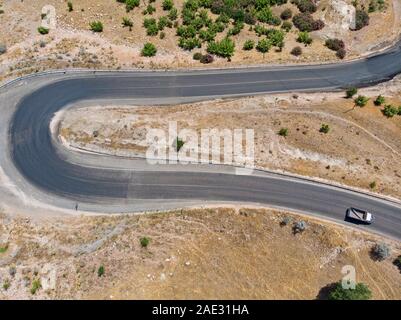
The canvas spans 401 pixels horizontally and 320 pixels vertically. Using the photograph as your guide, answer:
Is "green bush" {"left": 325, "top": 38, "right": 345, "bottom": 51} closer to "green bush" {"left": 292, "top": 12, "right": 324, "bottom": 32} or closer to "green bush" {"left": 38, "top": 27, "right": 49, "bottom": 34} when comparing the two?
"green bush" {"left": 292, "top": 12, "right": 324, "bottom": 32}

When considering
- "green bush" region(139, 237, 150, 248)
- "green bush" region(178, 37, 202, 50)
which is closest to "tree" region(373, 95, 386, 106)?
"green bush" region(178, 37, 202, 50)

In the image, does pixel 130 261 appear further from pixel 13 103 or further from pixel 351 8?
pixel 351 8

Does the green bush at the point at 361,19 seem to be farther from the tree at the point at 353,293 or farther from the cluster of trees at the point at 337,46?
the tree at the point at 353,293

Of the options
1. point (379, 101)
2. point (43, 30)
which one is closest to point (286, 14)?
point (379, 101)

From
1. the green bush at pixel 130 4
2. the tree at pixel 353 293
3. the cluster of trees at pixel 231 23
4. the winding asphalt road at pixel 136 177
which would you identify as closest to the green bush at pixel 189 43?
the cluster of trees at pixel 231 23

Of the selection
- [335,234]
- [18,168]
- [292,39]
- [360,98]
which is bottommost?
[335,234]

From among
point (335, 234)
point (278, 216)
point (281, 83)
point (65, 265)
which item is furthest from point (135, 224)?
point (281, 83)
